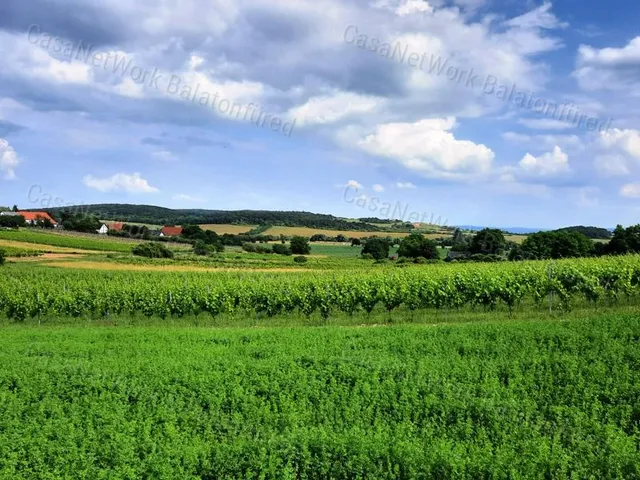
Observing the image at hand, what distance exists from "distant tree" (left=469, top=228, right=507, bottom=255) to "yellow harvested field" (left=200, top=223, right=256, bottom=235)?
145ft

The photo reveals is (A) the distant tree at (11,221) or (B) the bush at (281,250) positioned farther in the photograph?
(A) the distant tree at (11,221)

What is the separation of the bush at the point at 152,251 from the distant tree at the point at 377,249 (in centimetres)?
2688

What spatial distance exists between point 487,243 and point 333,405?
198 ft

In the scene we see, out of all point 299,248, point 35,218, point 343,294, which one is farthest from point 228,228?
point 343,294

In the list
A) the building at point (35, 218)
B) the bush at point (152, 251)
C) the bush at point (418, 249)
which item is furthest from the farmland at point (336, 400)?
the building at point (35, 218)

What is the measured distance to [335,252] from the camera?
79.8m

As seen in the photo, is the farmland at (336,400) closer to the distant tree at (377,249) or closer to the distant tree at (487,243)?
the distant tree at (487,243)

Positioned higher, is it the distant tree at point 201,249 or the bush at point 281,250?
the bush at point 281,250

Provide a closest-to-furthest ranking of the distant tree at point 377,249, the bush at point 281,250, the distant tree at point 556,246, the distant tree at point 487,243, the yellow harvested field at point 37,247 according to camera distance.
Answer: the distant tree at point 556,246 < the yellow harvested field at point 37,247 < the distant tree at point 487,243 < the distant tree at point 377,249 < the bush at point 281,250

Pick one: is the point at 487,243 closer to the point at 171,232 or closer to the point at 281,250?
the point at 281,250

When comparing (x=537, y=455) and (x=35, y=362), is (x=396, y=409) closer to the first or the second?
(x=537, y=455)

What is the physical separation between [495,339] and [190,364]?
9.79m

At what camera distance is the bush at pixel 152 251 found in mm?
67438

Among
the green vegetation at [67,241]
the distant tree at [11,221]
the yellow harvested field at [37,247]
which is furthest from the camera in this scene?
the distant tree at [11,221]
